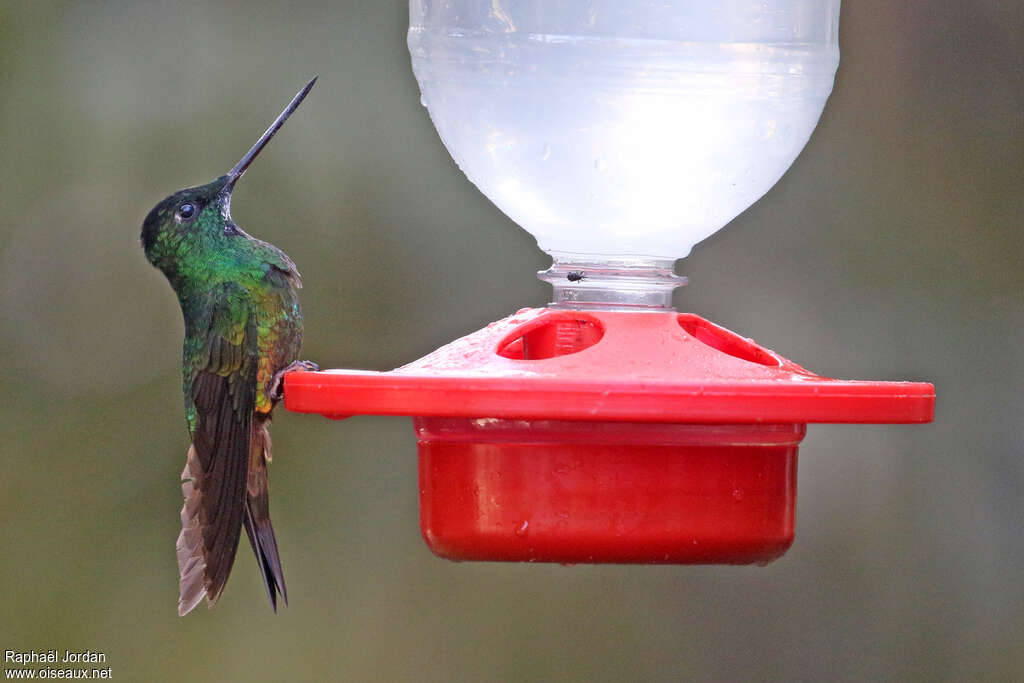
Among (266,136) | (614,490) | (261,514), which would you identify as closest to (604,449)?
(614,490)

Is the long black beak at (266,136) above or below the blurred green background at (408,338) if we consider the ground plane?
above

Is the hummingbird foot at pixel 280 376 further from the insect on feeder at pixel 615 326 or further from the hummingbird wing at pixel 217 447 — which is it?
the insect on feeder at pixel 615 326

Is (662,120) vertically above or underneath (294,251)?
above

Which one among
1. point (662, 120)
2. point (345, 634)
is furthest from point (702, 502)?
point (345, 634)

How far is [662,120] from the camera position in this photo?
236 centimetres

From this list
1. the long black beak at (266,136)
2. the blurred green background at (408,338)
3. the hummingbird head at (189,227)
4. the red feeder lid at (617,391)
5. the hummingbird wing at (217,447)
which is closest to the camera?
the red feeder lid at (617,391)

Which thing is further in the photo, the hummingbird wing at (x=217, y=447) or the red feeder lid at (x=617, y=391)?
the hummingbird wing at (x=217, y=447)

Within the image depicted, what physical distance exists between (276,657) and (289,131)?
2060mm

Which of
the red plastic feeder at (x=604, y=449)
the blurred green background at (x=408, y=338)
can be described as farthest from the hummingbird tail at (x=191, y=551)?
the blurred green background at (x=408, y=338)

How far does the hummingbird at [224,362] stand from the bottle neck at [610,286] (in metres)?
0.61

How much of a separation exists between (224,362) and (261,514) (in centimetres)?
39

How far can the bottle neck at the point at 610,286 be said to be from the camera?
237 centimetres

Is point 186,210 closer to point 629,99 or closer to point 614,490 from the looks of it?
point 629,99

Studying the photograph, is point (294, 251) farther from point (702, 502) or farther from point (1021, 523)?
point (702, 502)
